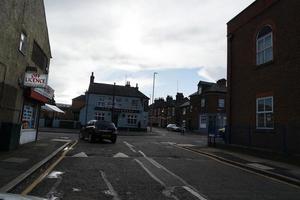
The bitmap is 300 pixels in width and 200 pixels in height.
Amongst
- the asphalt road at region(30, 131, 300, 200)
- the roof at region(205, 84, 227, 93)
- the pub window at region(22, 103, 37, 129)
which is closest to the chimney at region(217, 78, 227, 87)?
the roof at region(205, 84, 227, 93)

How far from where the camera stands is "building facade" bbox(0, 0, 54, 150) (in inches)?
591

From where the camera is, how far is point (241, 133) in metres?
22.0

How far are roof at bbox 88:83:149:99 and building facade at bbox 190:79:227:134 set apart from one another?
11.5m

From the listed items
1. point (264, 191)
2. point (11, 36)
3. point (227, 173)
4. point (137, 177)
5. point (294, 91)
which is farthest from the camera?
point (294, 91)

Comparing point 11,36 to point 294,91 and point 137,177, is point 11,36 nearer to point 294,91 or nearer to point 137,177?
point 137,177

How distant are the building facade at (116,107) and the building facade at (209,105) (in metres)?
11.0

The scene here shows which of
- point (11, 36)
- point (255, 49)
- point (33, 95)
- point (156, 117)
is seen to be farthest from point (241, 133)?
point (156, 117)

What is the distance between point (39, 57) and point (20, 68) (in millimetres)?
4663

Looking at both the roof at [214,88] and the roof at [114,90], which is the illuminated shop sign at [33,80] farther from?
the roof at [214,88]

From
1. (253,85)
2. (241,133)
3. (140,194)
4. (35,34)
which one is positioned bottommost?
(140,194)

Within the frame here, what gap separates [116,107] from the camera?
215 ft

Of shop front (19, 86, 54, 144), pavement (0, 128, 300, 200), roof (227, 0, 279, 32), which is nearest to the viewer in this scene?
pavement (0, 128, 300, 200)

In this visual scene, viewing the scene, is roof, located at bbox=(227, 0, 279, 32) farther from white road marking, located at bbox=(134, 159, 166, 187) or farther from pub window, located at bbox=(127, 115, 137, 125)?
pub window, located at bbox=(127, 115, 137, 125)

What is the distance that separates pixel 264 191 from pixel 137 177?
12.0 ft
